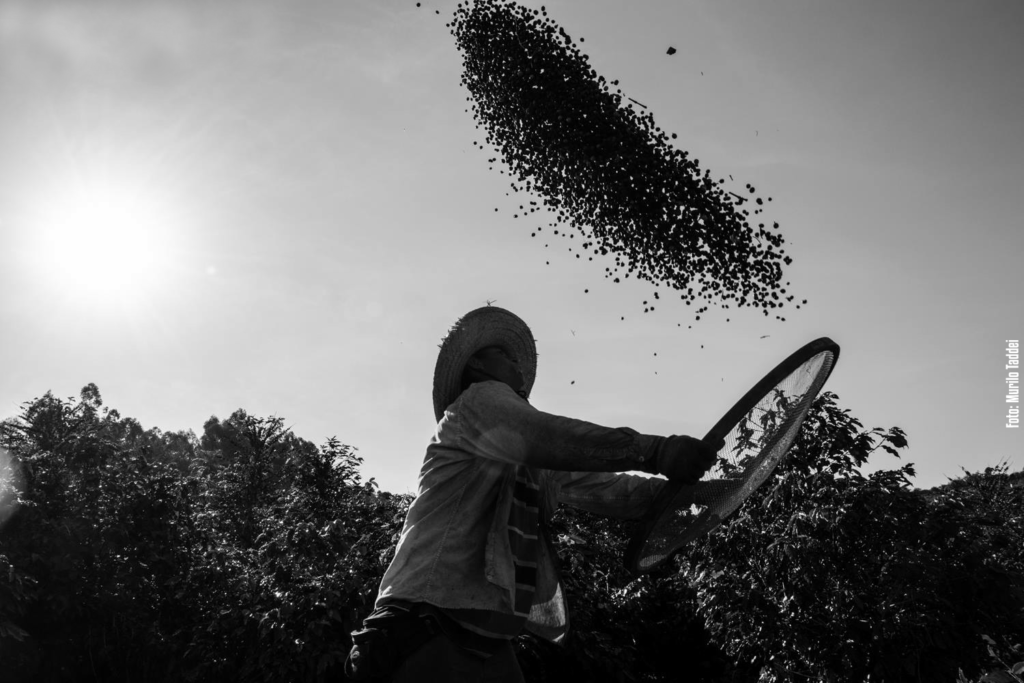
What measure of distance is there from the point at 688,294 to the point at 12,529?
10653mm

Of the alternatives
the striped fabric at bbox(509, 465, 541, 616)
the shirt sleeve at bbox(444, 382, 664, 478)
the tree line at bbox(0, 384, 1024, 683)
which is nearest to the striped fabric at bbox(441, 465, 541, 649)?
the striped fabric at bbox(509, 465, 541, 616)

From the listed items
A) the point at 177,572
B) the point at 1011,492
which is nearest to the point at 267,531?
the point at 177,572

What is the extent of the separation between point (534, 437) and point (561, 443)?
0.08 m

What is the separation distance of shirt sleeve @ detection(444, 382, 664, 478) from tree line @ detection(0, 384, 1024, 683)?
1849mm

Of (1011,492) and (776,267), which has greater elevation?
(776,267)

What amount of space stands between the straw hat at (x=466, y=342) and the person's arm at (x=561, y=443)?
0.32 metres

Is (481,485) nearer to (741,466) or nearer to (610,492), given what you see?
(610,492)

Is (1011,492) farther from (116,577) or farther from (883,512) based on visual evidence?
(116,577)

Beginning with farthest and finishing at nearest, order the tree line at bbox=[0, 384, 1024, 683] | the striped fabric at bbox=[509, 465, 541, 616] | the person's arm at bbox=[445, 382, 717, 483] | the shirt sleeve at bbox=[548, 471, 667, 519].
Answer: the tree line at bbox=[0, 384, 1024, 683] < the shirt sleeve at bbox=[548, 471, 667, 519] < the striped fabric at bbox=[509, 465, 541, 616] < the person's arm at bbox=[445, 382, 717, 483]

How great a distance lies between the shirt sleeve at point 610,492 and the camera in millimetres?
2465

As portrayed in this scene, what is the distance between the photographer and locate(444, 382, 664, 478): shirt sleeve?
192 cm

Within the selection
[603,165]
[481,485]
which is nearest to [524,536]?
[481,485]

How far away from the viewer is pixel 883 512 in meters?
6.96

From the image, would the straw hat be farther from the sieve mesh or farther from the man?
the sieve mesh
